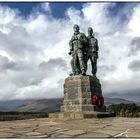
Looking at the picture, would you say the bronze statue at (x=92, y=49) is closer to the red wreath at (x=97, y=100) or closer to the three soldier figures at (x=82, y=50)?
the three soldier figures at (x=82, y=50)

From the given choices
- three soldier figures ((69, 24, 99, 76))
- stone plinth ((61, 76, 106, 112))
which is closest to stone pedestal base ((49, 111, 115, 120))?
stone plinth ((61, 76, 106, 112))

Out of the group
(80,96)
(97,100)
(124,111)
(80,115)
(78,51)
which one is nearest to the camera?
(80,115)

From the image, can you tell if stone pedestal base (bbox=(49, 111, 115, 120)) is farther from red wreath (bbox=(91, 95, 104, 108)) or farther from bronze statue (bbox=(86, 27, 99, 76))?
bronze statue (bbox=(86, 27, 99, 76))

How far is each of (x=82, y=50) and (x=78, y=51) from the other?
214 millimetres

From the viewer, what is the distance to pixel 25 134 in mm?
7891

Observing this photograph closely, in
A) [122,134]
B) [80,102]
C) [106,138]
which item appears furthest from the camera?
[80,102]

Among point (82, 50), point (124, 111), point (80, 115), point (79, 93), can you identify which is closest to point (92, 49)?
point (82, 50)

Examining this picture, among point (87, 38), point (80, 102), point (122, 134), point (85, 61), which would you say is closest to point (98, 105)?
point (80, 102)

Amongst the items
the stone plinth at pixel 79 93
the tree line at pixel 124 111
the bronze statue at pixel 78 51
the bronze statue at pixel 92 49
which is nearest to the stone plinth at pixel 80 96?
the stone plinth at pixel 79 93

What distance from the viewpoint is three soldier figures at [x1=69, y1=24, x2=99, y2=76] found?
567 inches

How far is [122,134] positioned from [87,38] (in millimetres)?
7678

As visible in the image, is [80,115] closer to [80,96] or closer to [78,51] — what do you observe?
[80,96]

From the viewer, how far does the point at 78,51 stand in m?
14.4

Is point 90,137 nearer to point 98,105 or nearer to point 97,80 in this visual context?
Answer: point 98,105
